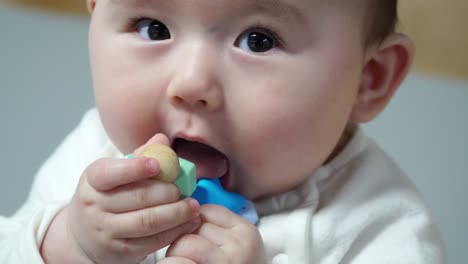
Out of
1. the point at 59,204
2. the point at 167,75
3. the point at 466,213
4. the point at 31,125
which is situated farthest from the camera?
the point at 31,125

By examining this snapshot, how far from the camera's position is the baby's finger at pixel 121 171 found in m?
0.50

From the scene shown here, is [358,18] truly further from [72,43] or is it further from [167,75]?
[72,43]

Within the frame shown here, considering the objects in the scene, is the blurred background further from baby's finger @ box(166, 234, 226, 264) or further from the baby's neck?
baby's finger @ box(166, 234, 226, 264)

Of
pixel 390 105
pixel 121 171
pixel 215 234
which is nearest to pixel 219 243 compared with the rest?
pixel 215 234

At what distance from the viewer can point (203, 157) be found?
62cm

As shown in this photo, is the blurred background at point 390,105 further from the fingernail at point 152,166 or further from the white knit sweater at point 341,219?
the fingernail at point 152,166

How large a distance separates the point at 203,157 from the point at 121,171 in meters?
0.13

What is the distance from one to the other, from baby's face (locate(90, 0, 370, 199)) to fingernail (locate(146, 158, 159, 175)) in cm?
7

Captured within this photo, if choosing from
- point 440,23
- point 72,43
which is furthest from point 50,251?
point 440,23

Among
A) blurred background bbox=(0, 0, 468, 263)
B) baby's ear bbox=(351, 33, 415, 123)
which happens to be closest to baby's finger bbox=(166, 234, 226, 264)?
baby's ear bbox=(351, 33, 415, 123)

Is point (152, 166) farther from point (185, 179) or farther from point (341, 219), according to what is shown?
point (341, 219)

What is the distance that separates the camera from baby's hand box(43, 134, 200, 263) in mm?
512

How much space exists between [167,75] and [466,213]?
0.72 meters

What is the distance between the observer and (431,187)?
116 centimetres
